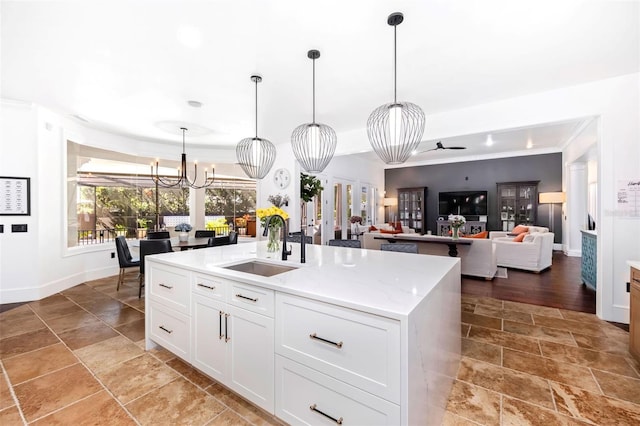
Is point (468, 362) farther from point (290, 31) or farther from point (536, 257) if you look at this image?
point (536, 257)

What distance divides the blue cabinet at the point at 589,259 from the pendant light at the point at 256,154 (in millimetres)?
4441

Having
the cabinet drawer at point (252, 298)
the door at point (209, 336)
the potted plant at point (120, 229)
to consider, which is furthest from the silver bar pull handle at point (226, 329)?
the potted plant at point (120, 229)

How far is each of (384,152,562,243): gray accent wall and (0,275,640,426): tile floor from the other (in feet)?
19.7

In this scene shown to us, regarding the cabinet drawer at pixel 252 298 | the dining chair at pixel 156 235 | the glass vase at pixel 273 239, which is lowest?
the cabinet drawer at pixel 252 298

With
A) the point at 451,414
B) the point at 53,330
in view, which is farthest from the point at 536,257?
the point at 53,330

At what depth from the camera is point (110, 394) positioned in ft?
6.40

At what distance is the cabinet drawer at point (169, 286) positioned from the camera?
2.17m

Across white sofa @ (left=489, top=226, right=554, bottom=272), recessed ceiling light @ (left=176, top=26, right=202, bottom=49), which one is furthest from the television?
recessed ceiling light @ (left=176, top=26, right=202, bottom=49)

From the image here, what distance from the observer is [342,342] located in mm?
1332

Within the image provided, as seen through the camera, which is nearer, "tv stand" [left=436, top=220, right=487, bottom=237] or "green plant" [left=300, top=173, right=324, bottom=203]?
"green plant" [left=300, top=173, right=324, bottom=203]

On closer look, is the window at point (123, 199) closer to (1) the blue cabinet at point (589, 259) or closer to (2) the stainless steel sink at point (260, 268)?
(2) the stainless steel sink at point (260, 268)

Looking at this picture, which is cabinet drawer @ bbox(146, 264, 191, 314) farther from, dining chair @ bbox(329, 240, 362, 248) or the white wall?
the white wall

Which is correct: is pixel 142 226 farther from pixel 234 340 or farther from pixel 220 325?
pixel 234 340

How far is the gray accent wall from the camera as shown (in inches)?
310
